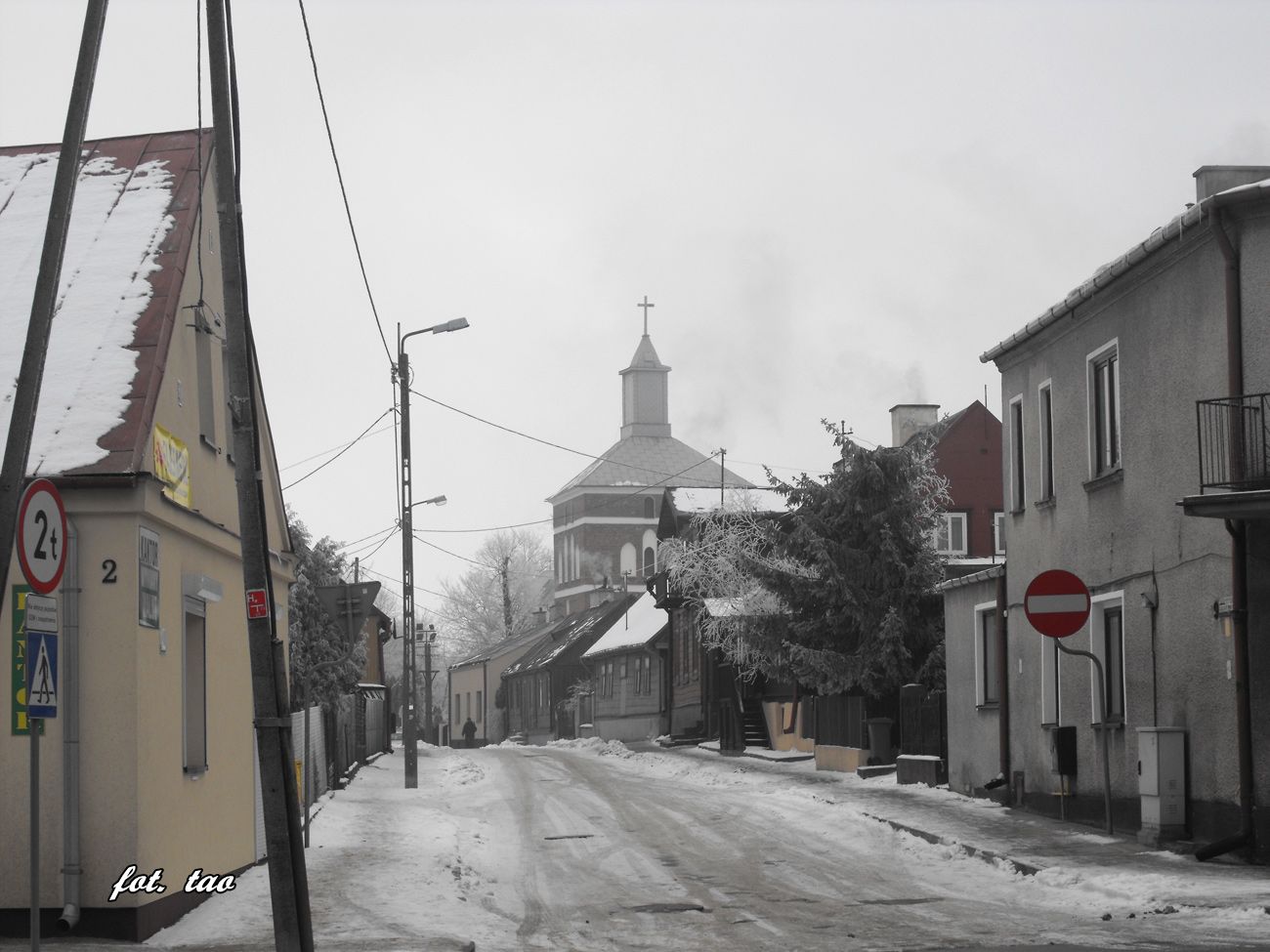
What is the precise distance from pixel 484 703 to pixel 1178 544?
83.1 metres

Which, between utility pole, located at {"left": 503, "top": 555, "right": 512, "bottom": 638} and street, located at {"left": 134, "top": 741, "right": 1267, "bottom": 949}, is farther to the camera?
utility pole, located at {"left": 503, "top": 555, "right": 512, "bottom": 638}

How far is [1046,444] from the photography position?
21.8 meters

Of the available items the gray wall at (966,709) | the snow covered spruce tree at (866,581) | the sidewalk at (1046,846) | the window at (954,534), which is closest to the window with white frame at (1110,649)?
the sidewalk at (1046,846)

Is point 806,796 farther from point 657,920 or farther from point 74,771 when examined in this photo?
point 74,771

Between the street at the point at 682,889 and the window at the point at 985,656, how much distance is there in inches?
99.6

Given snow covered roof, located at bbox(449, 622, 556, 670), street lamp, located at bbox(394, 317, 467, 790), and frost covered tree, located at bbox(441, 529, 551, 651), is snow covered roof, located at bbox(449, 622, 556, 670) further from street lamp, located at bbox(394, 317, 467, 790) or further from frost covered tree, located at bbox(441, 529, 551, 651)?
street lamp, located at bbox(394, 317, 467, 790)

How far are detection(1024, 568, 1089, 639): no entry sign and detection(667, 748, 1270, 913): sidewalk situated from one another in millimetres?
2246

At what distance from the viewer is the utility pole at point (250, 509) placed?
35.8ft

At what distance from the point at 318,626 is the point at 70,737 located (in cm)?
2530

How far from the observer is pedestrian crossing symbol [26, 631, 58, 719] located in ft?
30.8

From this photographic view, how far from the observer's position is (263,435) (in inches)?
704

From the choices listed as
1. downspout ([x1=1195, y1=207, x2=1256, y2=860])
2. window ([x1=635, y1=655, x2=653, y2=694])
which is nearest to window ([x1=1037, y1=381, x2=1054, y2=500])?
downspout ([x1=1195, y1=207, x2=1256, y2=860])

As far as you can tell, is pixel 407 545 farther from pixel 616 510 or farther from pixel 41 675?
pixel 616 510

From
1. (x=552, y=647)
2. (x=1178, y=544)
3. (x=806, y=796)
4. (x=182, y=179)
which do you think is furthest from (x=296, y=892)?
(x=552, y=647)
